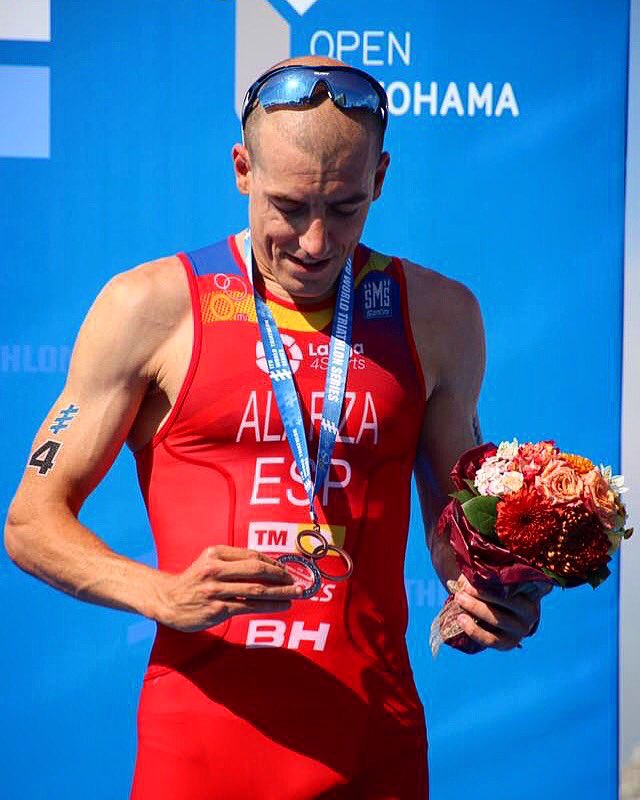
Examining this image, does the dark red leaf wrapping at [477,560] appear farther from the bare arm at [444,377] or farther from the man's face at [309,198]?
the man's face at [309,198]

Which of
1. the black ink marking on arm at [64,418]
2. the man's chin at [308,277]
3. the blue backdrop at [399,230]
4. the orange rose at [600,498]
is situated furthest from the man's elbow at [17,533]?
the blue backdrop at [399,230]

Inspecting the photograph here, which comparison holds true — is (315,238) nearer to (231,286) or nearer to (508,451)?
(231,286)

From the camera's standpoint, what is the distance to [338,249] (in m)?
2.27

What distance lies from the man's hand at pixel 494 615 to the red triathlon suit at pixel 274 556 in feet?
0.69

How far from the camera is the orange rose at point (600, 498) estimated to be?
2.05 metres

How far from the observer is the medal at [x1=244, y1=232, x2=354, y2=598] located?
89.1 inches

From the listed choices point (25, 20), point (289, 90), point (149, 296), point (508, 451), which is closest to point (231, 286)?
point (149, 296)

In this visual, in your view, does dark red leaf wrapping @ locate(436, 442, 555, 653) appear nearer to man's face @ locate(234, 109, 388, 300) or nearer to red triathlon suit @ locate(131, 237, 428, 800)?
red triathlon suit @ locate(131, 237, 428, 800)

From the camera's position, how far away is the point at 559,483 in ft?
6.77

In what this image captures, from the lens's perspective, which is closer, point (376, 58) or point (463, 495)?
point (463, 495)

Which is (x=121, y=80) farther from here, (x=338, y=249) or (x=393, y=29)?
(x=338, y=249)

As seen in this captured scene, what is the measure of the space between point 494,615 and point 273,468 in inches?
18.9

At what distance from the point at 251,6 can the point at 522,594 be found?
2.27 meters

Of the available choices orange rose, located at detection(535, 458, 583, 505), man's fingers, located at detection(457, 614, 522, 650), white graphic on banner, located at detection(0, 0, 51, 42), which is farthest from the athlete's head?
white graphic on banner, located at detection(0, 0, 51, 42)
